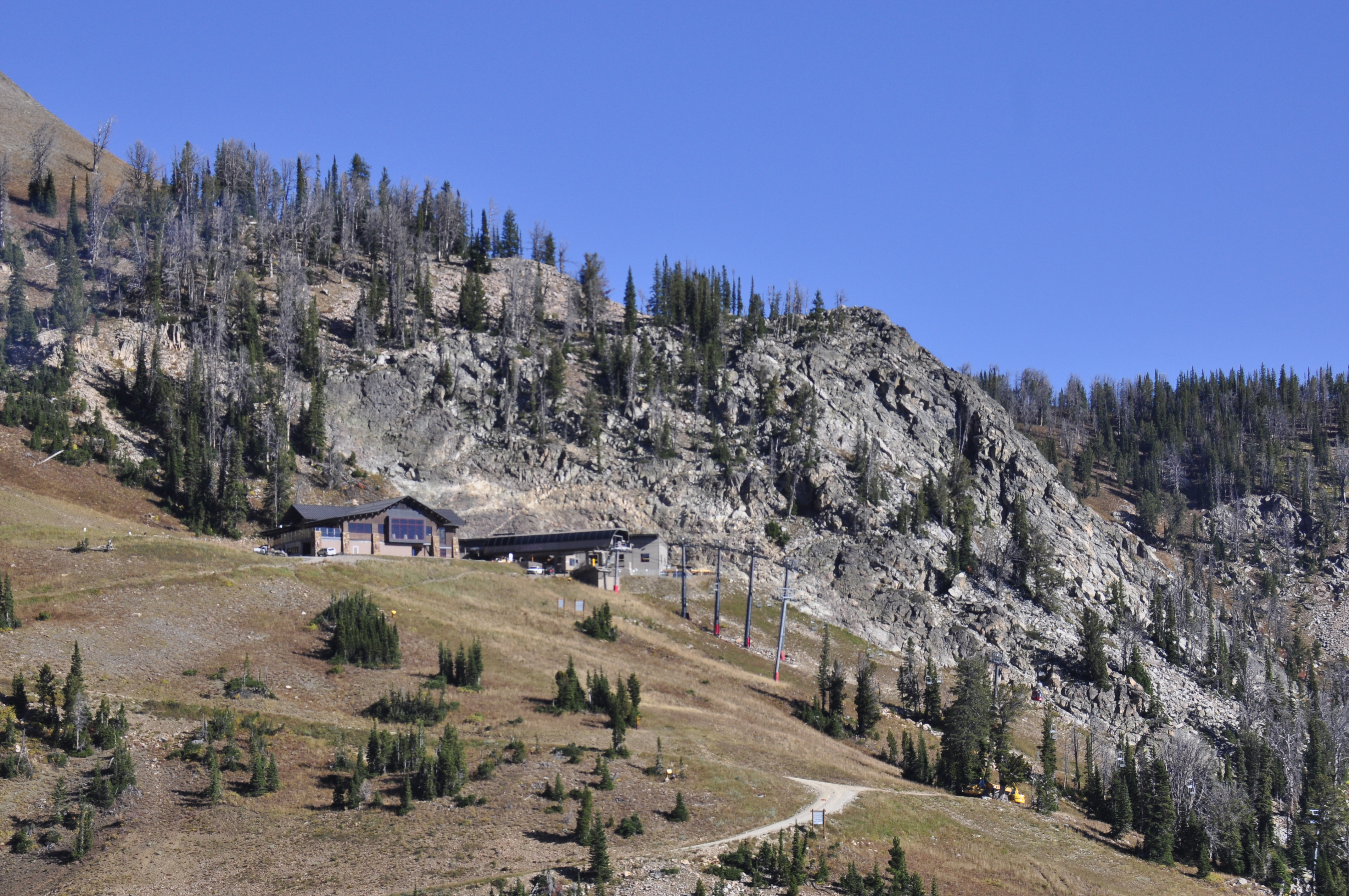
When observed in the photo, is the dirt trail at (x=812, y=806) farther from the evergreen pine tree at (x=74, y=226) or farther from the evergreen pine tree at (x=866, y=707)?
the evergreen pine tree at (x=74, y=226)

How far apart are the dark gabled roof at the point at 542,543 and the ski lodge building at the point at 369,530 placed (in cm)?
554

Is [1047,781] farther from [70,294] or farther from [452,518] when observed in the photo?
[70,294]

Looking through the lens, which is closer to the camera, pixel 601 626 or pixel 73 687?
pixel 73 687

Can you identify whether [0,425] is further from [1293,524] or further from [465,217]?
[1293,524]

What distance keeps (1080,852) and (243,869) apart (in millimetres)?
40120

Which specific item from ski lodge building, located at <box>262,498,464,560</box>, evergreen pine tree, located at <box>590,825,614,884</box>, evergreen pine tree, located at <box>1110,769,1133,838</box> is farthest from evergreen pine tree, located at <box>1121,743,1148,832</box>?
ski lodge building, located at <box>262,498,464,560</box>

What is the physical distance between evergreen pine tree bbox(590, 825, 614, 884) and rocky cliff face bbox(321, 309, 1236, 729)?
6515 centimetres

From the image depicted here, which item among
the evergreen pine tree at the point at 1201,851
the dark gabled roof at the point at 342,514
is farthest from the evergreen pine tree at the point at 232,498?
the evergreen pine tree at the point at 1201,851

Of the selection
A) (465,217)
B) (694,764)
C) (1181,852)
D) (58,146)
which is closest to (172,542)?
(694,764)

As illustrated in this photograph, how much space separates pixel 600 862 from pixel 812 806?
1493 centimetres

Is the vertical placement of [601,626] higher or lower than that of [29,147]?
lower

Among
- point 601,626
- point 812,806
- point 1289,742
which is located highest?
point 601,626

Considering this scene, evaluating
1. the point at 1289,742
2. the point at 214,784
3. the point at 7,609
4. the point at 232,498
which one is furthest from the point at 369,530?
the point at 1289,742

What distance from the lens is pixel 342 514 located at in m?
88.9
